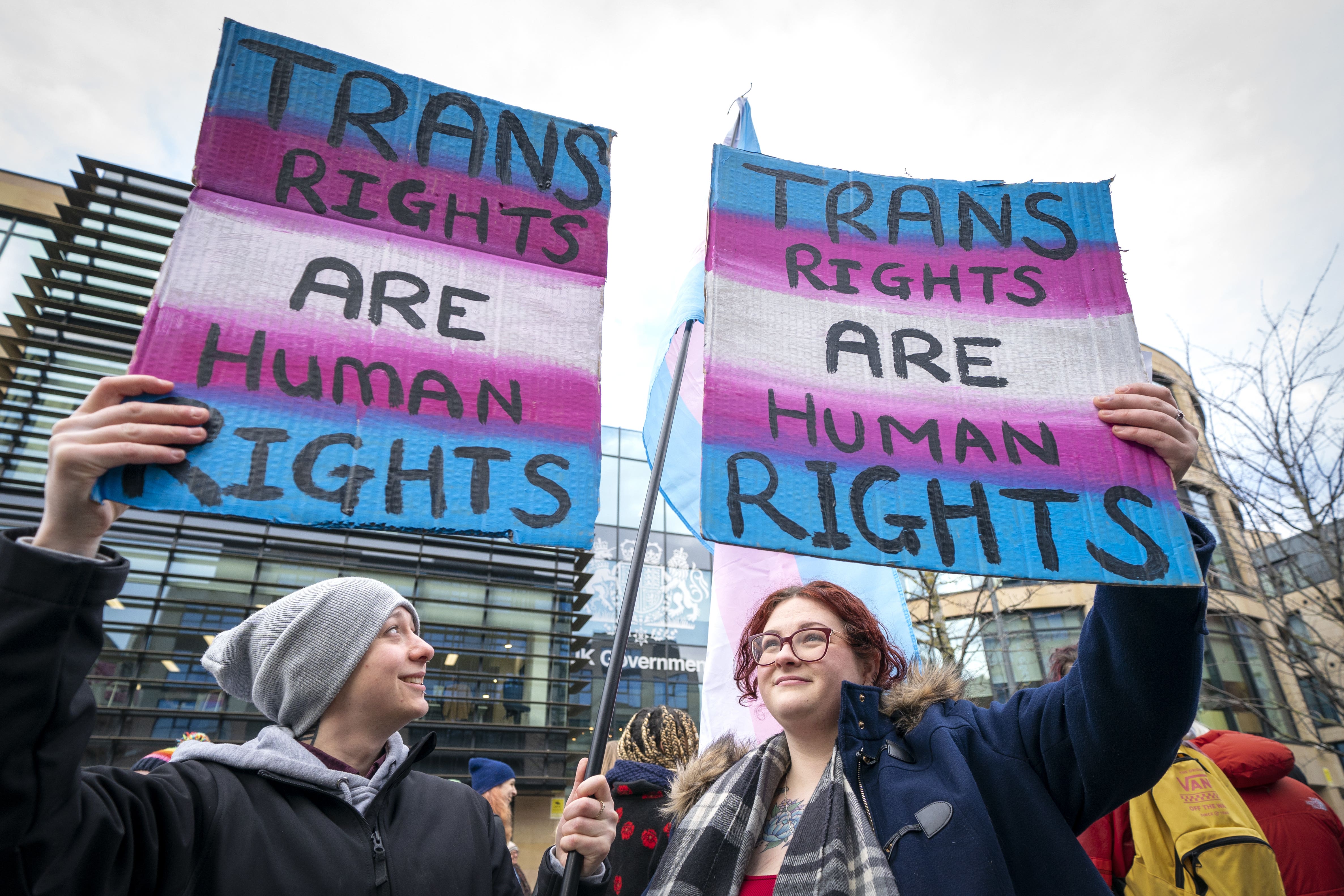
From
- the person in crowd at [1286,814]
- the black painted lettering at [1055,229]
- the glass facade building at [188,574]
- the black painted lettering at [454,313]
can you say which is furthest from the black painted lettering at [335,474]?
the glass facade building at [188,574]

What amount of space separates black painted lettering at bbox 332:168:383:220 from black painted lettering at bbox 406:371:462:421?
47 cm

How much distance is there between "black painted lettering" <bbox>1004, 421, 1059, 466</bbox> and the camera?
1818 mm

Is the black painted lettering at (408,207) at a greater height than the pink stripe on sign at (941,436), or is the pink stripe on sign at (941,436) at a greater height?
the black painted lettering at (408,207)

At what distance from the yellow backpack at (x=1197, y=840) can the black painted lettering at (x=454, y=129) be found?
2.69 m

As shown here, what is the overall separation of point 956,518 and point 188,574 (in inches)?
506

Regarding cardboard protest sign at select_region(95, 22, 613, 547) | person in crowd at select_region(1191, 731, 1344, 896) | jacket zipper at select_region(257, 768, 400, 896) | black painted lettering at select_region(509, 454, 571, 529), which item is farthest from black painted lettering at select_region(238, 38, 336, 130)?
person in crowd at select_region(1191, 731, 1344, 896)

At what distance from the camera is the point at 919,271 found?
212 cm

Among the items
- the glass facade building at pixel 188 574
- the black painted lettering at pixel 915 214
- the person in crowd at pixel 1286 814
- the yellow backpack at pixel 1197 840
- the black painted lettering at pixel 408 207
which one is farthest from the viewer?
the glass facade building at pixel 188 574

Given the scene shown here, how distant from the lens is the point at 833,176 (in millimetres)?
2260

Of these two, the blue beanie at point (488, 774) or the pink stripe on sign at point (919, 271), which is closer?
the pink stripe on sign at point (919, 271)

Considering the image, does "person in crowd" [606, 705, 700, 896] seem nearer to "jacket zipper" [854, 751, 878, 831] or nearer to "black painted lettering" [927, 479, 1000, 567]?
"jacket zipper" [854, 751, 878, 831]

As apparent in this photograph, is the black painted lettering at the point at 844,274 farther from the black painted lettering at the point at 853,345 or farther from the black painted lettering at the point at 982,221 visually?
the black painted lettering at the point at 982,221

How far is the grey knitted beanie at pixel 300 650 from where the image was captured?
6.13ft

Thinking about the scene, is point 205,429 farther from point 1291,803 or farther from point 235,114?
point 1291,803
